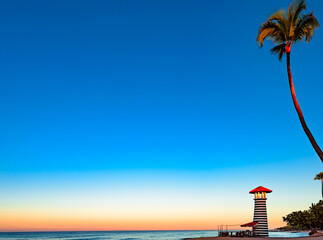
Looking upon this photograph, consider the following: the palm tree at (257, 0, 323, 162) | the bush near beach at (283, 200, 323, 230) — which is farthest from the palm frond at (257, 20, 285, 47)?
the bush near beach at (283, 200, 323, 230)

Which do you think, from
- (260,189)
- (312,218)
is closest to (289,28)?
(260,189)

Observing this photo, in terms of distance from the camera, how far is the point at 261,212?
54.9 metres

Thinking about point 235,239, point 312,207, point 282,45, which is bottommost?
point 235,239

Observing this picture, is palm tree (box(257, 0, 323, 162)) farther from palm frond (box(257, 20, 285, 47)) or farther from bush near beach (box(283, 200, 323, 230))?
bush near beach (box(283, 200, 323, 230))

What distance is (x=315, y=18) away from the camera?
619 inches

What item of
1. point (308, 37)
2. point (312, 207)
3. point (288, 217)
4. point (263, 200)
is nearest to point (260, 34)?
point (308, 37)

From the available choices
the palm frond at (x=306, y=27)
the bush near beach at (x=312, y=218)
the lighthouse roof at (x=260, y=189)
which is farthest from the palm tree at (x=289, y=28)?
the bush near beach at (x=312, y=218)

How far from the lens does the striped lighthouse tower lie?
5488 centimetres

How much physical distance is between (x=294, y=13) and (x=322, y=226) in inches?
3172

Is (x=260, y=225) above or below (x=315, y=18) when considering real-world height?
below

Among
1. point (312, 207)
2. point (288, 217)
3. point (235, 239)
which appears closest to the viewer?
point (235, 239)

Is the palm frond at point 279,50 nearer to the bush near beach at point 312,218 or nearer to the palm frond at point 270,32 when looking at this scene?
the palm frond at point 270,32

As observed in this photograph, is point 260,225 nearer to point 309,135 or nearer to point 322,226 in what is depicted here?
point 322,226

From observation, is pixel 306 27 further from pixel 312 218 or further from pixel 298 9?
pixel 312 218
